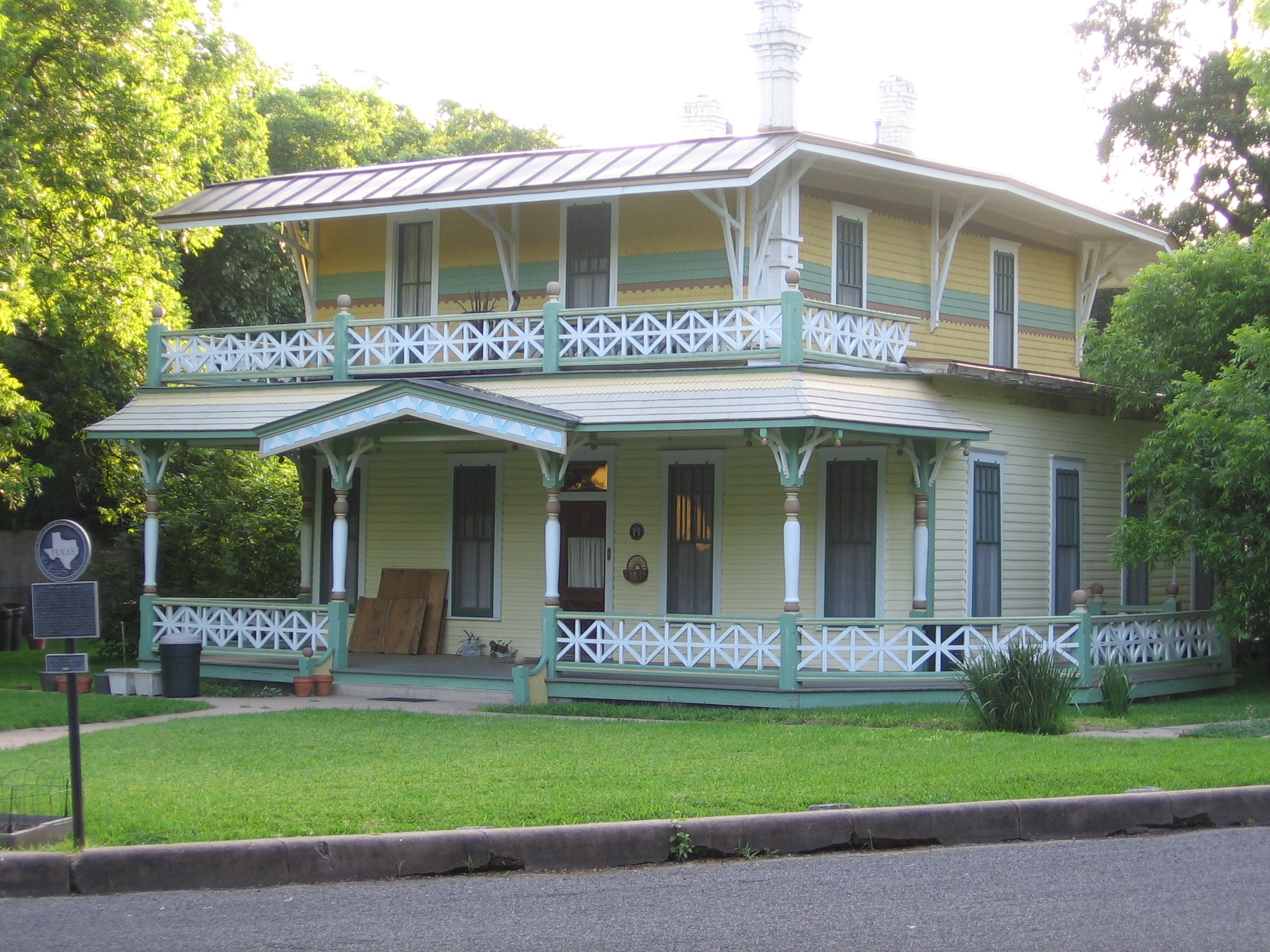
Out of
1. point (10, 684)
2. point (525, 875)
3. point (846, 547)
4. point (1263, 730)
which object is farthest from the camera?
point (10, 684)

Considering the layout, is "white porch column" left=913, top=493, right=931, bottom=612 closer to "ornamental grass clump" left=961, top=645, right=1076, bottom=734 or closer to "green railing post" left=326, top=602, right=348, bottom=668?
"ornamental grass clump" left=961, top=645, right=1076, bottom=734

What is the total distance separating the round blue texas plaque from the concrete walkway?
18.7 ft

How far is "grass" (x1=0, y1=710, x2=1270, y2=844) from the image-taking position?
914cm

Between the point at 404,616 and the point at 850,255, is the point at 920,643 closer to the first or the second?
the point at 850,255

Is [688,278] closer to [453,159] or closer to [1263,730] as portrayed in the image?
[453,159]

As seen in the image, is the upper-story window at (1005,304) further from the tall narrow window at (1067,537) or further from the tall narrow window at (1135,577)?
the tall narrow window at (1135,577)

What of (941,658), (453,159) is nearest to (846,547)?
(941,658)

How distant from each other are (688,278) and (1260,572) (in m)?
7.80

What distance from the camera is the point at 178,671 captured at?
17.8 m

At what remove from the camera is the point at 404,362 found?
18.7 meters

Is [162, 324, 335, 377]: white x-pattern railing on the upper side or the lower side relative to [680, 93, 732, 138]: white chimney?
lower

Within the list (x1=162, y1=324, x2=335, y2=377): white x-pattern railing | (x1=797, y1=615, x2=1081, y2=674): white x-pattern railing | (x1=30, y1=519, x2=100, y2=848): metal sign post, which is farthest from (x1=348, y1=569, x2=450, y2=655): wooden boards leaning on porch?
(x1=30, y1=519, x2=100, y2=848): metal sign post

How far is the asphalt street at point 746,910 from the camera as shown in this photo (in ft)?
22.9

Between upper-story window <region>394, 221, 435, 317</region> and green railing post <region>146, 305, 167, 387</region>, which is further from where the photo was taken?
upper-story window <region>394, 221, 435, 317</region>
